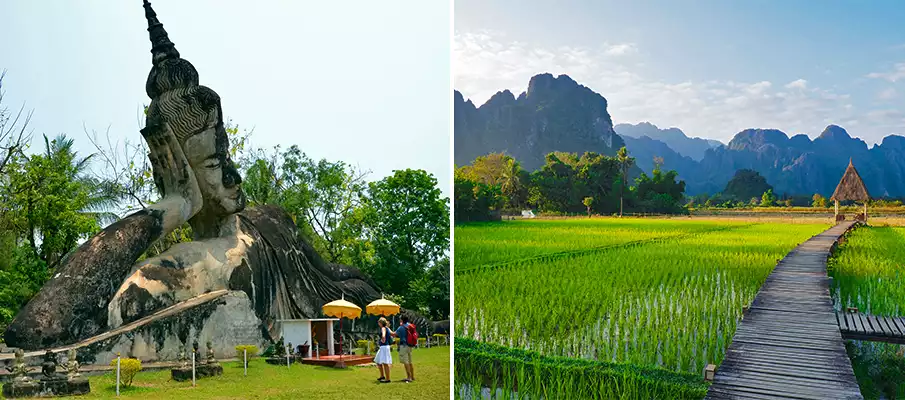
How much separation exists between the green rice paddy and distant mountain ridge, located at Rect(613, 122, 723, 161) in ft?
1.70

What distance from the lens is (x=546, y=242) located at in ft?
22.8

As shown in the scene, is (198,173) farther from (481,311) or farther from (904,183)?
(904,183)

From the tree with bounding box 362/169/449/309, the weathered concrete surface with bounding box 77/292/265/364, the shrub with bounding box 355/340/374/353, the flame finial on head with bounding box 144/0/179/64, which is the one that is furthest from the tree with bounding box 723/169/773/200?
the tree with bounding box 362/169/449/309

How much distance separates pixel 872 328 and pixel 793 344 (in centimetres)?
49

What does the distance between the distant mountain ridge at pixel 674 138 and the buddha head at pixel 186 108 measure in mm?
3090

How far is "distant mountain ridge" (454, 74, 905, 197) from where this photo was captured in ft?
14.5

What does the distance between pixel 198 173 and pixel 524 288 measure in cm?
264

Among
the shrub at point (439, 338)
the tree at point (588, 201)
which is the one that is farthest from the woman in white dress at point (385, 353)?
the shrub at point (439, 338)

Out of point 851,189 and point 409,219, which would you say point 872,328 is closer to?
point 851,189

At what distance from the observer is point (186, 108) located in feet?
18.5

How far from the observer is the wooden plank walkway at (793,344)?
3.18 m

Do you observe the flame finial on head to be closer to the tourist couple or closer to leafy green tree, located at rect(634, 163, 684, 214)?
the tourist couple

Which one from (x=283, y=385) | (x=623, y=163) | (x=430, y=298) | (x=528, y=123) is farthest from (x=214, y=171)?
(x=430, y=298)

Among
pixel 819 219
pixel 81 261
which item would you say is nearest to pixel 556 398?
pixel 819 219
